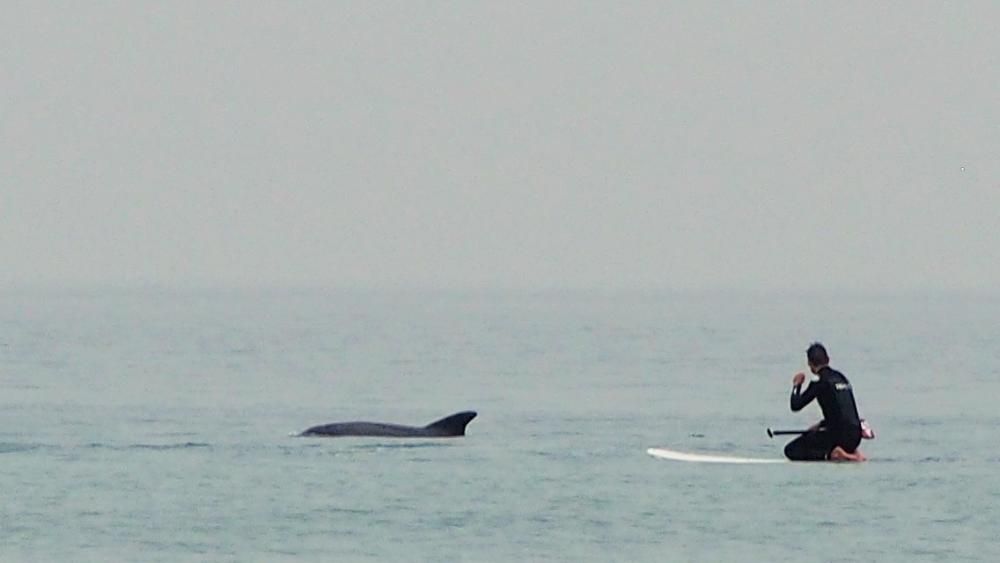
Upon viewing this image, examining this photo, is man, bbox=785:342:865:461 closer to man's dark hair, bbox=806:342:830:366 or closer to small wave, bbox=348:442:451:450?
man's dark hair, bbox=806:342:830:366

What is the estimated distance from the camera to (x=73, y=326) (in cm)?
9600

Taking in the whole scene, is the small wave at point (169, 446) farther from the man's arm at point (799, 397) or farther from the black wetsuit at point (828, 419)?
the man's arm at point (799, 397)

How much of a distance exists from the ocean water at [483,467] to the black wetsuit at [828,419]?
0.34 meters

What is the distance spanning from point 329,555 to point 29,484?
626cm

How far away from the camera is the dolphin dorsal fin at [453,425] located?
109 ft

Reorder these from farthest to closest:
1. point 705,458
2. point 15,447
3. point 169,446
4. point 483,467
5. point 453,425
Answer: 1. point 453,425
2. point 169,446
3. point 15,447
4. point 705,458
5. point 483,467

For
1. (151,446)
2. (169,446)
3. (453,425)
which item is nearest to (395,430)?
(453,425)

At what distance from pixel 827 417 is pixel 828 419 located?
0.03 meters

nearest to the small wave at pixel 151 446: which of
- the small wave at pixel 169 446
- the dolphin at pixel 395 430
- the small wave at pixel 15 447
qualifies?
the small wave at pixel 169 446

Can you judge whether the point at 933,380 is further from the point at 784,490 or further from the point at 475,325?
the point at 475,325

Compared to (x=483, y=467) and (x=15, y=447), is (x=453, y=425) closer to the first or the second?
(x=483, y=467)

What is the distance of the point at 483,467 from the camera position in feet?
97.3

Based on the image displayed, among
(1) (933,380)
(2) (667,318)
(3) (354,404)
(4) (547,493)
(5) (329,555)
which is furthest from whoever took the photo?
(2) (667,318)

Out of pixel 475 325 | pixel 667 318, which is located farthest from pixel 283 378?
pixel 667 318
